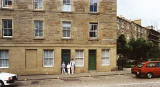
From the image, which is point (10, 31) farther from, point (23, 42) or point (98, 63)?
point (98, 63)

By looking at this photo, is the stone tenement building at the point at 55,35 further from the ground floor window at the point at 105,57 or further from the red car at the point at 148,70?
the red car at the point at 148,70

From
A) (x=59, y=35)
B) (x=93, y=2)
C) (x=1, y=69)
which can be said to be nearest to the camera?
(x=1, y=69)

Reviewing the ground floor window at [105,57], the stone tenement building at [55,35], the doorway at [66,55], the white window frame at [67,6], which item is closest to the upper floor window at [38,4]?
the stone tenement building at [55,35]

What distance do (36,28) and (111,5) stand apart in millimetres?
10519

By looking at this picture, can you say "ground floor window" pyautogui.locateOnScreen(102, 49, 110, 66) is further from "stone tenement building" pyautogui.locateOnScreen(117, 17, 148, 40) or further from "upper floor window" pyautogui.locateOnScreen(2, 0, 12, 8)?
"stone tenement building" pyautogui.locateOnScreen(117, 17, 148, 40)

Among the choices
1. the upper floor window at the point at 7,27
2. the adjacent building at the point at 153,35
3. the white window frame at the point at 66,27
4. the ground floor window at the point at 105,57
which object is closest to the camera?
the upper floor window at the point at 7,27

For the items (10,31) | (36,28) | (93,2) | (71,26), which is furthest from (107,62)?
(10,31)

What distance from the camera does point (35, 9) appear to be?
17469mm

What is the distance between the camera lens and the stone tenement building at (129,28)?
3389 cm

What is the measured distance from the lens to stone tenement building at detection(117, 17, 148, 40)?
3389 centimetres

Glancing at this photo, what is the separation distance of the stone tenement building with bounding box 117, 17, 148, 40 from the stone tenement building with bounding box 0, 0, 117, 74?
15.5m

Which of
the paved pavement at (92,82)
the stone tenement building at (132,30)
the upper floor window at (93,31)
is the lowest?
the paved pavement at (92,82)

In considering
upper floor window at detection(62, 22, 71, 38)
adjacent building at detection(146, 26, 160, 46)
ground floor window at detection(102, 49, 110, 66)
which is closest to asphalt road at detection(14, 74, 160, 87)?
ground floor window at detection(102, 49, 110, 66)

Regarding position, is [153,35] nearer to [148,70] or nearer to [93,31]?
[93,31]
